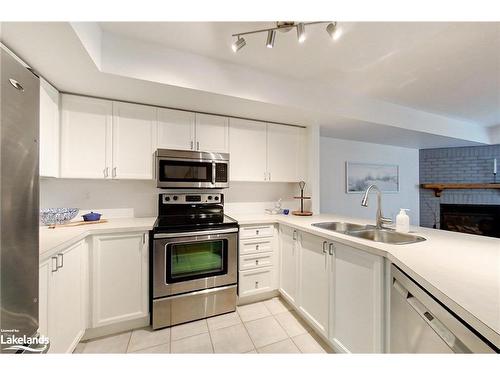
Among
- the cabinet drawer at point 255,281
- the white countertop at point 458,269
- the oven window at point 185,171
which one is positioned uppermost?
the oven window at point 185,171

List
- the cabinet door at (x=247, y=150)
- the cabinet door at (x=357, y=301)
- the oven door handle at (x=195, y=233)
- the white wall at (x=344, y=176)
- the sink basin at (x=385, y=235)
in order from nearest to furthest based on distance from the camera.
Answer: the cabinet door at (x=357, y=301) → the sink basin at (x=385, y=235) → the oven door handle at (x=195, y=233) → the cabinet door at (x=247, y=150) → the white wall at (x=344, y=176)

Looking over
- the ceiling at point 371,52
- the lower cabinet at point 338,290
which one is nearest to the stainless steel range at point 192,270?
the lower cabinet at point 338,290

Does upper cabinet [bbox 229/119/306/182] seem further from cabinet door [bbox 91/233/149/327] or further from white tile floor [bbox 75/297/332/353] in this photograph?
white tile floor [bbox 75/297/332/353]

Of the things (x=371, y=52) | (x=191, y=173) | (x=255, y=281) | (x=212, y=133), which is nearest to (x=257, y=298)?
(x=255, y=281)

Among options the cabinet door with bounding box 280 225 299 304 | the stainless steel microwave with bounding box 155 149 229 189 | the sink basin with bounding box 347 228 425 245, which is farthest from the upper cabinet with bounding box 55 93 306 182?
the sink basin with bounding box 347 228 425 245

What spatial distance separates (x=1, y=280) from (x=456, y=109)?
4.43m

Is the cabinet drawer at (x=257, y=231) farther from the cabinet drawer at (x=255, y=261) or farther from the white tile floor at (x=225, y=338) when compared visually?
the white tile floor at (x=225, y=338)

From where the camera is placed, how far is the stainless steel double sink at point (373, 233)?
1488 millimetres

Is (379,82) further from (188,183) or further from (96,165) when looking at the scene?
(96,165)

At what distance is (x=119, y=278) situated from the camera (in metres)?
1.69

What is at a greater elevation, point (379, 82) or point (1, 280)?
point (379, 82)

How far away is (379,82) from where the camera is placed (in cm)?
212

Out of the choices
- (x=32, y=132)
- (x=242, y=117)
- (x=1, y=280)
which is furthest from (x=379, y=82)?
(x=1, y=280)

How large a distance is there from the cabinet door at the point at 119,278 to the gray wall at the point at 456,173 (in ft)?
17.7
